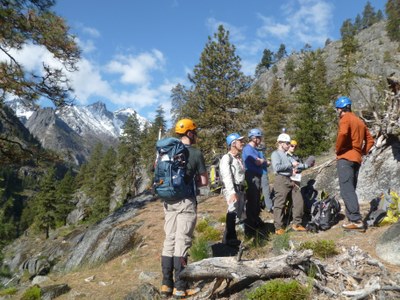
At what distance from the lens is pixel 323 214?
7.00 meters

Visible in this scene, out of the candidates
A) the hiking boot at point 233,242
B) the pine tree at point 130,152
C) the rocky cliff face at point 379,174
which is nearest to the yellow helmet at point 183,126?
the hiking boot at point 233,242

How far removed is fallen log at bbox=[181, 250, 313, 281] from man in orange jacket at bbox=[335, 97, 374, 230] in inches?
93.9

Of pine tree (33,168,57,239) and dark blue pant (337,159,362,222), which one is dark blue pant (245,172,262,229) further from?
pine tree (33,168,57,239)

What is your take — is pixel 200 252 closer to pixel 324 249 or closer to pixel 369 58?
pixel 324 249

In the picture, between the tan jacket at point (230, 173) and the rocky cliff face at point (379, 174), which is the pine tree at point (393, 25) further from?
the tan jacket at point (230, 173)

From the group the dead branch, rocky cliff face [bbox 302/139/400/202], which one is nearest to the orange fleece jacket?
the dead branch

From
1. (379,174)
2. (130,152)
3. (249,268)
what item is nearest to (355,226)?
(379,174)

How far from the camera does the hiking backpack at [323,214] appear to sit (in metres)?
6.94

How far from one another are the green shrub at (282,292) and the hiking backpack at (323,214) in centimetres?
327

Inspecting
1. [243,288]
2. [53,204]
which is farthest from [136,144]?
[243,288]

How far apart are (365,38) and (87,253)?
11464 cm

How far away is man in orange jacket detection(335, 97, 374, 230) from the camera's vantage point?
6.07 meters

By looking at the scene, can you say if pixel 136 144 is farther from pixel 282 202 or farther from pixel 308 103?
pixel 282 202

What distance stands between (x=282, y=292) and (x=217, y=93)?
18.4 meters
